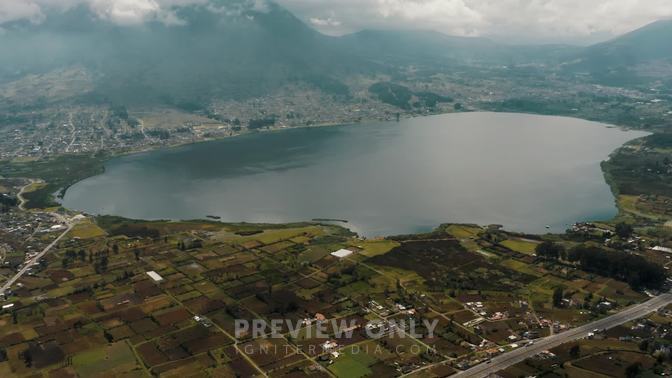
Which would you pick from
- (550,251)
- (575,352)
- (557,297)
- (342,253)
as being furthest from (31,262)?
(550,251)

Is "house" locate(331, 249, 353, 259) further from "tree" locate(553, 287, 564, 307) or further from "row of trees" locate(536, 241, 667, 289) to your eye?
"tree" locate(553, 287, 564, 307)

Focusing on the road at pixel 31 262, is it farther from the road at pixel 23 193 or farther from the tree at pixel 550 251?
the tree at pixel 550 251

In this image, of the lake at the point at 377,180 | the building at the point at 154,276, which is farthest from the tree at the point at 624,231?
the building at the point at 154,276

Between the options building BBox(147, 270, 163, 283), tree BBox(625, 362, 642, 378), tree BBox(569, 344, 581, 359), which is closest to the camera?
tree BBox(625, 362, 642, 378)

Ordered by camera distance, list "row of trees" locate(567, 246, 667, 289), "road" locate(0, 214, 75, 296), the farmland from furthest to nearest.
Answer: "road" locate(0, 214, 75, 296)
"row of trees" locate(567, 246, 667, 289)
the farmland

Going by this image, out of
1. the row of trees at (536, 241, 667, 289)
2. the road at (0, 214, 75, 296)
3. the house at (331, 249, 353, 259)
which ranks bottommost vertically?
the road at (0, 214, 75, 296)

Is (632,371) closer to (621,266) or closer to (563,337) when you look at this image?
(563,337)

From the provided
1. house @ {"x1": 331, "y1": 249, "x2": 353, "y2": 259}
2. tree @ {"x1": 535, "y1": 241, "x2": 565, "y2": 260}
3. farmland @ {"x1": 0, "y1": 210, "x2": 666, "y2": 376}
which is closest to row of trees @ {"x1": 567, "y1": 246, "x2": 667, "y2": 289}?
tree @ {"x1": 535, "y1": 241, "x2": 565, "y2": 260}
